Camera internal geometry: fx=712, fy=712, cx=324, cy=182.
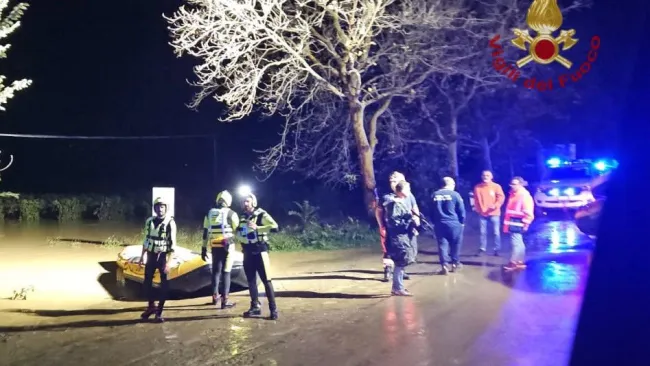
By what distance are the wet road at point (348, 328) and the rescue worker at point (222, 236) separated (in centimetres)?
57

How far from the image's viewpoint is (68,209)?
27953 mm

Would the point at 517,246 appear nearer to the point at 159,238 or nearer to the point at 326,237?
the point at 159,238

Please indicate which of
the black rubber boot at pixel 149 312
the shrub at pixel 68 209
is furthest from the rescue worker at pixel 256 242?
the shrub at pixel 68 209

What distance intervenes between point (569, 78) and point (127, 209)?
1774 cm

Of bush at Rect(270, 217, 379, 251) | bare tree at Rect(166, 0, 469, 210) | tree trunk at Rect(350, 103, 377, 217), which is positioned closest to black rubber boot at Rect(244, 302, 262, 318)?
bare tree at Rect(166, 0, 469, 210)

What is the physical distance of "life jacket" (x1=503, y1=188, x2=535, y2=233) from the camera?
1268 cm

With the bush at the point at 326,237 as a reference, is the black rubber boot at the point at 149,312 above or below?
below

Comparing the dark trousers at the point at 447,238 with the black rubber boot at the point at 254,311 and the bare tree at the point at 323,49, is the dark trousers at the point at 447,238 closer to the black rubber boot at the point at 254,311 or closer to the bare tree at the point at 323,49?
the black rubber boot at the point at 254,311

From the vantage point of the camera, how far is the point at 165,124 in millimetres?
34406

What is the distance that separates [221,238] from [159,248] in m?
0.95

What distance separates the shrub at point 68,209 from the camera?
2775cm

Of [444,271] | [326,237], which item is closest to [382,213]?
[444,271]

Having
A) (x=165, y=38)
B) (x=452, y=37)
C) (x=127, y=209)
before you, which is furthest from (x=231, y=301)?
(x=165, y=38)

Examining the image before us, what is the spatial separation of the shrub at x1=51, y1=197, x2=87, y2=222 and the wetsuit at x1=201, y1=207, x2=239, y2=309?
19.2 metres
